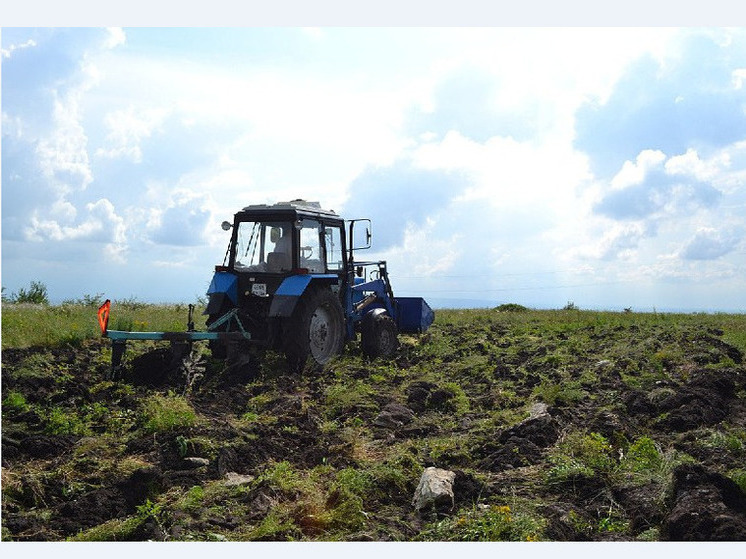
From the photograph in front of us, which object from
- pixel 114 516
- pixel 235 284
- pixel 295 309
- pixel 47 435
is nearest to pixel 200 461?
pixel 114 516

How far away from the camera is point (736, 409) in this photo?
25.3ft

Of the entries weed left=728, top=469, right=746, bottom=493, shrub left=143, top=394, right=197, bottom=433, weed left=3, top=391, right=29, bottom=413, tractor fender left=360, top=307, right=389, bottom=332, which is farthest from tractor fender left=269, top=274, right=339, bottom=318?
weed left=728, top=469, right=746, bottom=493

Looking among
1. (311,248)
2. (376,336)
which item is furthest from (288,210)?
(376,336)

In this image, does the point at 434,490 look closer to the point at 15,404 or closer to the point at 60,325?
the point at 15,404

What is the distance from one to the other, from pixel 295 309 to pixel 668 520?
685 centimetres

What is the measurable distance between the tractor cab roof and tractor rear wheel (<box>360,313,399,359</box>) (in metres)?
2.14

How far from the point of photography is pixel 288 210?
10.7 metres

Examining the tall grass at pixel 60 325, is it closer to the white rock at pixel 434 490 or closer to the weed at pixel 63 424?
the weed at pixel 63 424

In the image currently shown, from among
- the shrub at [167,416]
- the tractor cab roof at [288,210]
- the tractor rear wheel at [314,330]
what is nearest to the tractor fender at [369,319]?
the tractor rear wheel at [314,330]

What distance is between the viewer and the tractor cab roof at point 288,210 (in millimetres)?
10711

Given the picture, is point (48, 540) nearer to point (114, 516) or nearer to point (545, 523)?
point (114, 516)

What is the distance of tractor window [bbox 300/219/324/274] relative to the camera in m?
10.9

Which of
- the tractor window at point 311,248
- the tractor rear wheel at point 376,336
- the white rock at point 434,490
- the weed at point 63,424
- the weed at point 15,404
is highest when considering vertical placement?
the tractor window at point 311,248

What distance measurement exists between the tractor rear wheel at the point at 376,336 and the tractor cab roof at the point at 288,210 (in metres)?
2.14
